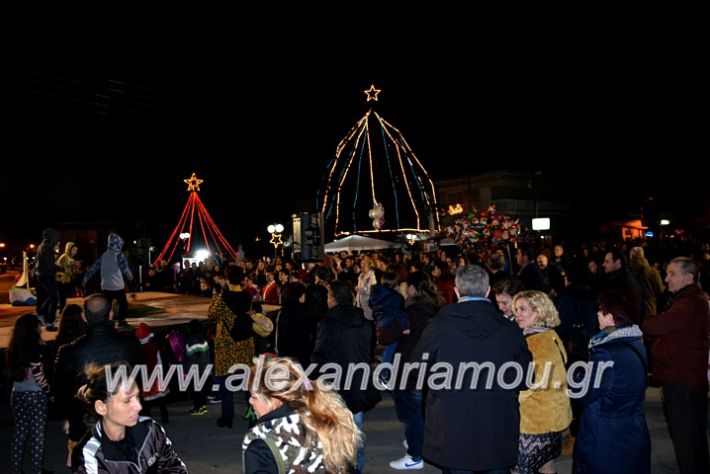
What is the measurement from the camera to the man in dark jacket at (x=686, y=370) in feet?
16.2

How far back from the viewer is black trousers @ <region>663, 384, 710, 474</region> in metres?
4.91

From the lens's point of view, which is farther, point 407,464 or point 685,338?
point 407,464

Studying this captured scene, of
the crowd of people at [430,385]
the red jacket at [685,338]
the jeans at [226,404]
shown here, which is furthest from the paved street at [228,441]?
the red jacket at [685,338]

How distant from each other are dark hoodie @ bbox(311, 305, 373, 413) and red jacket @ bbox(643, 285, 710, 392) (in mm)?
2515

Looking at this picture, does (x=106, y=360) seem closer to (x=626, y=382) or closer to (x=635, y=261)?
(x=626, y=382)

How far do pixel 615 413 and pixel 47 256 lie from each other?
Answer: 31.3 ft

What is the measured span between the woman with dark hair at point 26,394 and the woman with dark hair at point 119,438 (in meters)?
2.71

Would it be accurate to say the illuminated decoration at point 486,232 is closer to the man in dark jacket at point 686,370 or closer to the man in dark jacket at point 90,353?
the man in dark jacket at point 686,370

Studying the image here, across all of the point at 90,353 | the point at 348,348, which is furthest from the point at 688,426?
the point at 90,353

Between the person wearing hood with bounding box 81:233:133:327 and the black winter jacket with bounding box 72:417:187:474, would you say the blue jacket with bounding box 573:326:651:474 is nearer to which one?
the black winter jacket with bounding box 72:417:187:474

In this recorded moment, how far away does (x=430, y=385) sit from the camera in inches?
155

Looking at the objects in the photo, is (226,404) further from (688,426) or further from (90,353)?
(688,426)

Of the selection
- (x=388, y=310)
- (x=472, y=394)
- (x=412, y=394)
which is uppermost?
(x=388, y=310)

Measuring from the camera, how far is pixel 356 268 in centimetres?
1705
